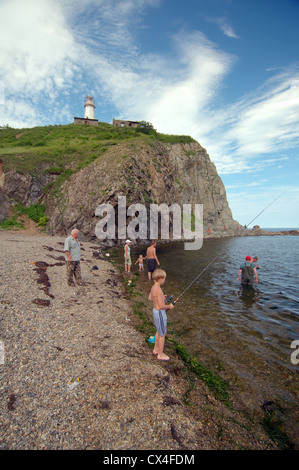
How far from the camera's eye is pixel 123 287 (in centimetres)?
1338

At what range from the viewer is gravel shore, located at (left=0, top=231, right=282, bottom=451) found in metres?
3.54

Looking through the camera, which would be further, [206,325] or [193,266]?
[193,266]

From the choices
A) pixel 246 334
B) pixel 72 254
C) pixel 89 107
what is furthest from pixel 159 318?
pixel 89 107

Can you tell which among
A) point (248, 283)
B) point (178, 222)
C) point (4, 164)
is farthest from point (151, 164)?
point (248, 283)

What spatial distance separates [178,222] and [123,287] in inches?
1643

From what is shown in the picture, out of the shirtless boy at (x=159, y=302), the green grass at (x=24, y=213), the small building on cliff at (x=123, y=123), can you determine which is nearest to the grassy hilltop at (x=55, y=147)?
the green grass at (x=24, y=213)

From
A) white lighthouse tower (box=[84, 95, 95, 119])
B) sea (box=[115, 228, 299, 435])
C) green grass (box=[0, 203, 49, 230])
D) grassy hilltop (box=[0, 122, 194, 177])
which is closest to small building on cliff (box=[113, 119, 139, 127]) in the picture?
white lighthouse tower (box=[84, 95, 95, 119])

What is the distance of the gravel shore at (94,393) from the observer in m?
3.54

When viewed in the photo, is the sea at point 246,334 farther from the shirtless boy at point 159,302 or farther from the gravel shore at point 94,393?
the shirtless boy at point 159,302

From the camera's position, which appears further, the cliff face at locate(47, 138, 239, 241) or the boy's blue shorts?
the cliff face at locate(47, 138, 239, 241)

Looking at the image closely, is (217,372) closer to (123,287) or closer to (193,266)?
(123,287)

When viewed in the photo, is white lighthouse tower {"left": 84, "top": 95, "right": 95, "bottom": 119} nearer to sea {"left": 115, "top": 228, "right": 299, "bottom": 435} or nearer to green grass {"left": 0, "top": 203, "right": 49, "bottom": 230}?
green grass {"left": 0, "top": 203, "right": 49, "bottom": 230}
